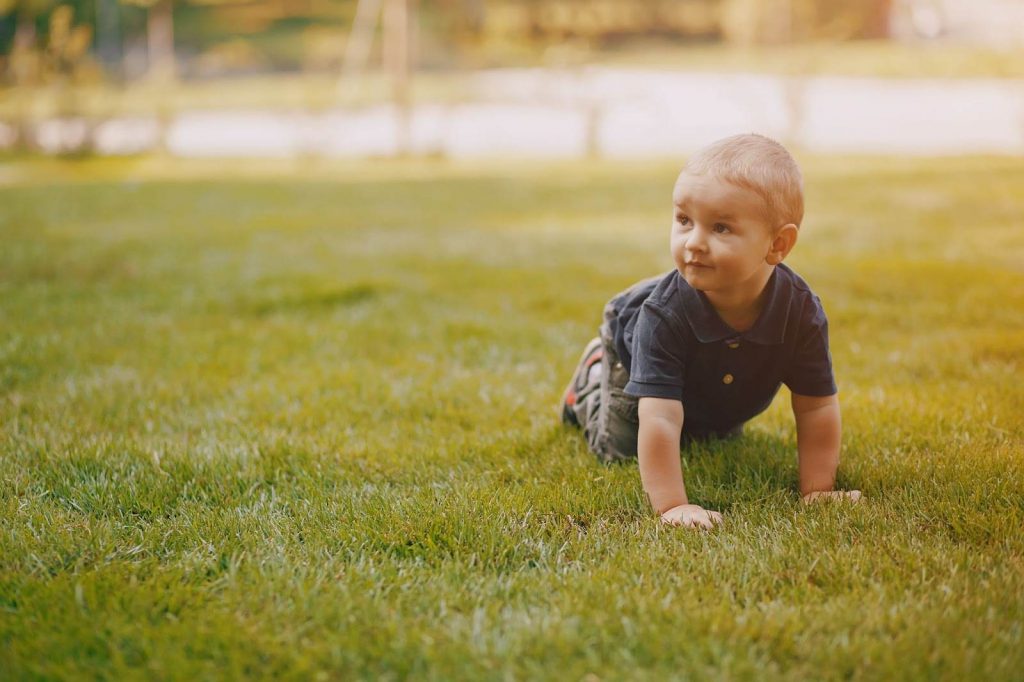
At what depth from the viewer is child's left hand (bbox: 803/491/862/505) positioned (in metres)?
2.58

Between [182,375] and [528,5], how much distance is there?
2541cm

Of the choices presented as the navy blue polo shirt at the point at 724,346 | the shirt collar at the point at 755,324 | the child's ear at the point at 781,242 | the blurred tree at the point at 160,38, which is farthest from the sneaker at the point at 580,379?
the blurred tree at the point at 160,38

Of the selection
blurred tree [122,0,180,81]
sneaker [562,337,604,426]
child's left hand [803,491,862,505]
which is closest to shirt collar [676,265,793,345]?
child's left hand [803,491,862,505]

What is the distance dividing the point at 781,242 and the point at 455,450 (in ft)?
3.97

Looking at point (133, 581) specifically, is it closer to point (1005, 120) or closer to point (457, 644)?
point (457, 644)

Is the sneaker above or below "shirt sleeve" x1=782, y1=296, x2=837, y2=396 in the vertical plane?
below

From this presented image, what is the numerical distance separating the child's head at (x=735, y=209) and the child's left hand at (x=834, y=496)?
0.62 meters

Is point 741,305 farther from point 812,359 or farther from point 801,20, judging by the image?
point 801,20

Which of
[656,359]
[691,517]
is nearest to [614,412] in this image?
[656,359]

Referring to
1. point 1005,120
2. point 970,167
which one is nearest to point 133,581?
point 970,167

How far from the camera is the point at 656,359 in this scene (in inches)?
103

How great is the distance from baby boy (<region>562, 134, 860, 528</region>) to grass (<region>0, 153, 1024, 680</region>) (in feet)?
0.43

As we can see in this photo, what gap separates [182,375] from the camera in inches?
160

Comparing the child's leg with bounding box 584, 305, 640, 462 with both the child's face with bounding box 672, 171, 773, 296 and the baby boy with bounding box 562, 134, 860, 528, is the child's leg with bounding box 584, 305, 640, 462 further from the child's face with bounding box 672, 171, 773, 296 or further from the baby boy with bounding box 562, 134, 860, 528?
the child's face with bounding box 672, 171, 773, 296
